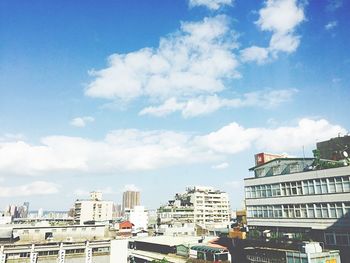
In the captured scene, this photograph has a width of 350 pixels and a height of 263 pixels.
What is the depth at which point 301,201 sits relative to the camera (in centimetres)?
4309

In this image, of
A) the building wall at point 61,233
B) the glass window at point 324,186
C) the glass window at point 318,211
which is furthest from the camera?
the building wall at point 61,233

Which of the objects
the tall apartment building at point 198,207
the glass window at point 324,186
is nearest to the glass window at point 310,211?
the glass window at point 324,186

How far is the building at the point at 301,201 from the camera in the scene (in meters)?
38.0

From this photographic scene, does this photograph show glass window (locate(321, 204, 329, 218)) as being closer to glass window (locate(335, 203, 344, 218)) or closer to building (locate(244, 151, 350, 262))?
building (locate(244, 151, 350, 262))

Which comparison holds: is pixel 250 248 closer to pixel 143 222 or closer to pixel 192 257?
pixel 192 257

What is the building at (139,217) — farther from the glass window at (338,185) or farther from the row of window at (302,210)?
the glass window at (338,185)

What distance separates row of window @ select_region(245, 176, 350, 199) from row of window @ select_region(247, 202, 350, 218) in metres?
1.72

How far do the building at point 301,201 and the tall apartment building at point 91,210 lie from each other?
113m

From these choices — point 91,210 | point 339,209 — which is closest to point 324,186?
point 339,209

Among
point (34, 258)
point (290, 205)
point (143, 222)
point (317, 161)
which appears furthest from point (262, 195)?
point (143, 222)

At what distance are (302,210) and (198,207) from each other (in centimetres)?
10246

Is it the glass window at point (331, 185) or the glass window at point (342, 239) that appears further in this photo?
the glass window at point (331, 185)

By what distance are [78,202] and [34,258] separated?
11356cm

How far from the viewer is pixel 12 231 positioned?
49.2 m
